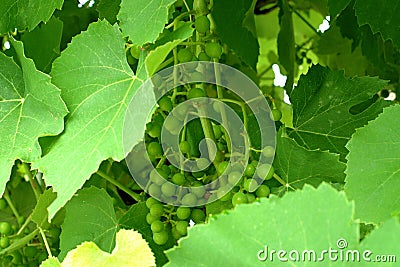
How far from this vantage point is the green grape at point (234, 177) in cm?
75

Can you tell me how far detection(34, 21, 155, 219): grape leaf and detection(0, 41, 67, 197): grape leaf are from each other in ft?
0.05

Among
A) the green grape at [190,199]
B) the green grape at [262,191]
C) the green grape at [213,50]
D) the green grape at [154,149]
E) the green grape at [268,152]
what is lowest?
the green grape at [190,199]

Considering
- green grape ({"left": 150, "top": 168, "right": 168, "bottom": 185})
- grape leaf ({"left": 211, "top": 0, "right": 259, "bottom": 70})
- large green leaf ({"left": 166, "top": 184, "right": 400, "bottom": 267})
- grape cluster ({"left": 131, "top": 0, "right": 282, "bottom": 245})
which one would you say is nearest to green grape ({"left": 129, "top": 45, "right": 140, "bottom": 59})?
grape cluster ({"left": 131, "top": 0, "right": 282, "bottom": 245})

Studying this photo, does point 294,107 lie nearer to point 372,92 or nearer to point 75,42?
point 372,92

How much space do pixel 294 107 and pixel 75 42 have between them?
0.31 meters

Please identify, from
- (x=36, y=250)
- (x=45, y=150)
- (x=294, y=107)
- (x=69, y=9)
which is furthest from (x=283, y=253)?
(x=69, y=9)

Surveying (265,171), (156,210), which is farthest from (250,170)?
(156,210)

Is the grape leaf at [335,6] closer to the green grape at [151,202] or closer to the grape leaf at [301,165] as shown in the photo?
the grape leaf at [301,165]

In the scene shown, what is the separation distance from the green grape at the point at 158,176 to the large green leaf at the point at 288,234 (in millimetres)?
285

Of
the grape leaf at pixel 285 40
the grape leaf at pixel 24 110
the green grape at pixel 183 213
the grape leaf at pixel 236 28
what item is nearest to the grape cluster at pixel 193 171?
the green grape at pixel 183 213

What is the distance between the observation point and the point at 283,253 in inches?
19.0

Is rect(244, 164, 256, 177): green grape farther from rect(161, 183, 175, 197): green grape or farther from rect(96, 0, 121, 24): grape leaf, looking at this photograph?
rect(96, 0, 121, 24): grape leaf

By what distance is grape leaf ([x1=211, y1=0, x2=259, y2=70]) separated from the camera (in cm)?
103

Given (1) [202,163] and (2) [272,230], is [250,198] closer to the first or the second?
(1) [202,163]
